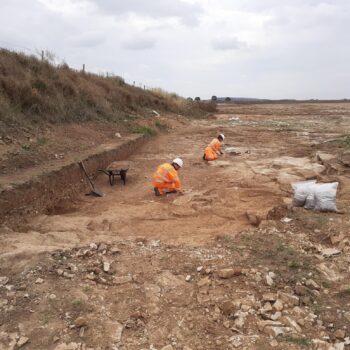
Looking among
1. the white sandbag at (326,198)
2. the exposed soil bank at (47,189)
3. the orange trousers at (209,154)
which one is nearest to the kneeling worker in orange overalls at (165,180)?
the exposed soil bank at (47,189)

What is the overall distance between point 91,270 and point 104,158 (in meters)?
6.02

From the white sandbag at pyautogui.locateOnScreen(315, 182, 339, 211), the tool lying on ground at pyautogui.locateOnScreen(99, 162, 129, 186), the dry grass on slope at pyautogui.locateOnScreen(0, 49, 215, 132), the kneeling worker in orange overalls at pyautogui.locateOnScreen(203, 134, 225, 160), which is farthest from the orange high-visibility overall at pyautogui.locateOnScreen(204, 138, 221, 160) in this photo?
the white sandbag at pyautogui.locateOnScreen(315, 182, 339, 211)

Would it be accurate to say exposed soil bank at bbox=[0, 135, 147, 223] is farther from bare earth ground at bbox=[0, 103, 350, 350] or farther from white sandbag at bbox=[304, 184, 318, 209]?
white sandbag at bbox=[304, 184, 318, 209]

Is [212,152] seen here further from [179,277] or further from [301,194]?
[179,277]

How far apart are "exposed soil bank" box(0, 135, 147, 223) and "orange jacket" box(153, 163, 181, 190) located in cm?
184

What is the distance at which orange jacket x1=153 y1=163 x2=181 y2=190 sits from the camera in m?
7.67

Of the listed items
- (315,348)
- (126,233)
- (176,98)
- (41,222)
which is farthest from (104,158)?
(176,98)

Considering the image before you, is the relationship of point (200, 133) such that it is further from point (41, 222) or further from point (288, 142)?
point (41, 222)

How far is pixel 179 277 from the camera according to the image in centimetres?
413

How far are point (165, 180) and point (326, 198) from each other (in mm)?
3178

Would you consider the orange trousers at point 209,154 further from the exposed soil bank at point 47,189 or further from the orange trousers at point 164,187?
the orange trousers at point 164,187

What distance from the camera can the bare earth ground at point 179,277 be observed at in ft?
10.7

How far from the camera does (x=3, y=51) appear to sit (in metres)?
12.7

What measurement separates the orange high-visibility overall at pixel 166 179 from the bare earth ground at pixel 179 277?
64 centimetres
